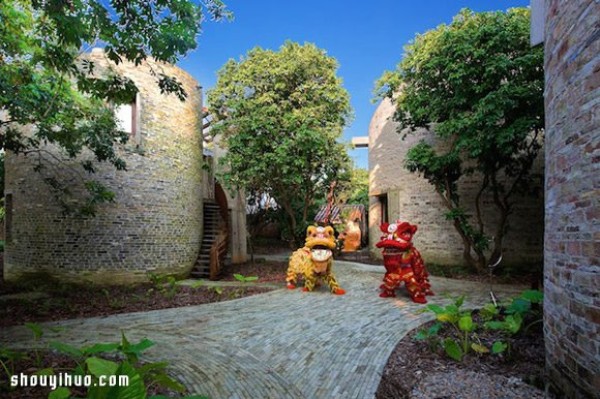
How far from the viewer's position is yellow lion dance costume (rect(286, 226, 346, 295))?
7312 mm

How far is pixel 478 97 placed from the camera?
7.93 m

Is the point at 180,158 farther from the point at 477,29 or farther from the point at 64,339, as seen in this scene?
the point at 477,29

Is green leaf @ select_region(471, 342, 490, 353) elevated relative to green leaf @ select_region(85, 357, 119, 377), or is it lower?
lower

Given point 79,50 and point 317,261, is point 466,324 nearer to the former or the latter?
point 317,261

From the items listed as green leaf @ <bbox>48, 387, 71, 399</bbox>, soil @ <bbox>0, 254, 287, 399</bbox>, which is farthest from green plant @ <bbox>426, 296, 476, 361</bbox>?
soil @ <bbox>0, 254, 287, 399</bbox>

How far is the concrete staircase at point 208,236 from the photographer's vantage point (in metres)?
10.1

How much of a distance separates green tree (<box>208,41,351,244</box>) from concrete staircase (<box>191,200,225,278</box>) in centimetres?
187

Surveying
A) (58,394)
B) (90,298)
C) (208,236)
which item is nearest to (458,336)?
A: (58,394)

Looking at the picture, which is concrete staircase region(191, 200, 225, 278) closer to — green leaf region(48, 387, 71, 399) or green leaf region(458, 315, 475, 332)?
green leaf region(458, 315, 475, 332)

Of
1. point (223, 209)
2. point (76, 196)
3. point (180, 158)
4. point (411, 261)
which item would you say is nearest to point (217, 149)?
point (223, 209)

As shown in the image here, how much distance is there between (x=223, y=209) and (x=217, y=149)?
8.46ft

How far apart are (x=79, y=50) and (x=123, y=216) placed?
4206 millimetres

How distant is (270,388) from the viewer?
329 cm

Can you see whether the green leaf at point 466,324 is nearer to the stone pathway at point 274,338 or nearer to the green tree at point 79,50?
the stone pathway at point 274,338
